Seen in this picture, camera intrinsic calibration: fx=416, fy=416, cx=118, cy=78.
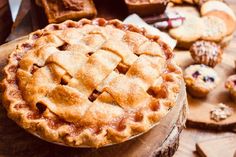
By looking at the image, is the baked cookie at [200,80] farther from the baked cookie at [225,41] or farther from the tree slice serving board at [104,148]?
the tree slice serving board at [104,148]

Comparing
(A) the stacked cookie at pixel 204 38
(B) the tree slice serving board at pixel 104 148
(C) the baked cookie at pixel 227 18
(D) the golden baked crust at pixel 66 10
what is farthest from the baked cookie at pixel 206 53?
(B) the tree slice serving board at pixel 104 148

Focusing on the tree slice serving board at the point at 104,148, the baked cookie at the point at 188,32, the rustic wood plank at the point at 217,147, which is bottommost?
the rustic wood plank at the point at 217,147

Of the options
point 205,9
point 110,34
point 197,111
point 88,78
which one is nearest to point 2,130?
point 88,78

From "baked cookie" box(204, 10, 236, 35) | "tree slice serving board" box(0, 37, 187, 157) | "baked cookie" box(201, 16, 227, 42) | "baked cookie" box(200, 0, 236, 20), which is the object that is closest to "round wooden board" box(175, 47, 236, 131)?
"baked cookie" box(201, 16, 227, 42)

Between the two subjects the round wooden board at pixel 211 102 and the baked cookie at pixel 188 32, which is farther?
the baked cookie at pixel 188 32

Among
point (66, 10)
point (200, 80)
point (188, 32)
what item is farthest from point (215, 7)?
point (66, 10)

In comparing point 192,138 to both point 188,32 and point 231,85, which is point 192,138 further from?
point 188,32

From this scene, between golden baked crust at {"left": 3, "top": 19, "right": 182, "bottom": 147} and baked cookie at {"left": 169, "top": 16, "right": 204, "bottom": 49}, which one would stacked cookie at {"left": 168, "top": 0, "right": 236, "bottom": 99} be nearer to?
baked cookie at {"left": 169, "top": 16, "right": 204, "bottom": 49}
